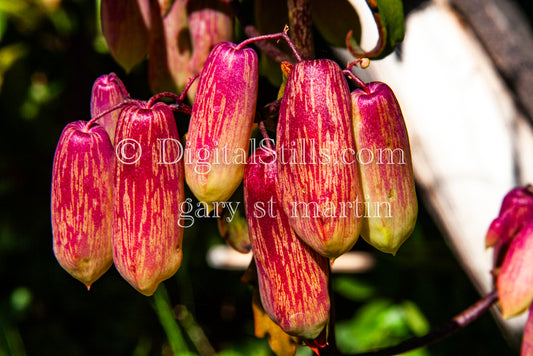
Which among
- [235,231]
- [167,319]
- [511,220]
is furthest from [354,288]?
[511,220]

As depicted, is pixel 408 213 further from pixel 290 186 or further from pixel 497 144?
pixel 497 144

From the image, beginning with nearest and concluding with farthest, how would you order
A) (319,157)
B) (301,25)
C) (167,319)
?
(319,157)
(301,25)
(167,319)

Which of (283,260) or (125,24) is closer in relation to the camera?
(283,260)

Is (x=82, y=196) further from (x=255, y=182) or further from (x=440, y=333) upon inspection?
(x=440, y=333)

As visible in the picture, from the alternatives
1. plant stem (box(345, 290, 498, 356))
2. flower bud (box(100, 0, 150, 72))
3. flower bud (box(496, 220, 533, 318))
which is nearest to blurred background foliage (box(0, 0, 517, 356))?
flower bud (box(100, 0, 150, 72))

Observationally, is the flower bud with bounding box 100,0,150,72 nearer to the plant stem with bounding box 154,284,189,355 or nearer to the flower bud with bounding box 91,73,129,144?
the flower bud with bounding box 91,73,129,144

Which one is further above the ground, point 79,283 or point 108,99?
point 108,99
